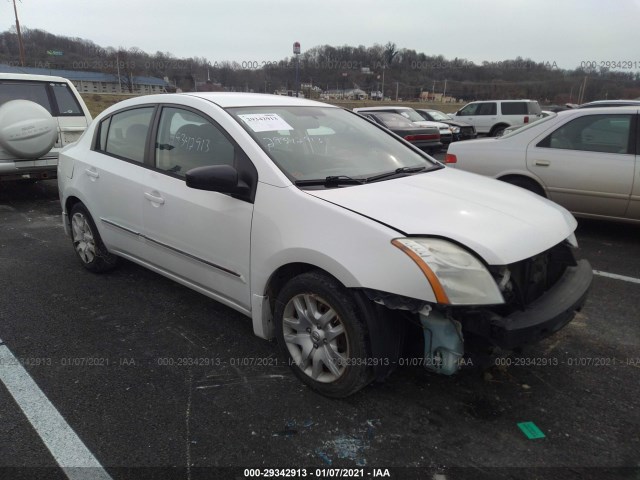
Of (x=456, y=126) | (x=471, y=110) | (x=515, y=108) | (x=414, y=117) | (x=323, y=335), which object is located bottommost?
(x=323, y=335)

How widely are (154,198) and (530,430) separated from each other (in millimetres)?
2722

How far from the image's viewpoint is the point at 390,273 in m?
2.16

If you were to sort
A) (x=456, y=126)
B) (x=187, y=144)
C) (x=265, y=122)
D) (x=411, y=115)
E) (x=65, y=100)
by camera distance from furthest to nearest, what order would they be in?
(x=456, y=126), (x=411, y=115), (x=65, y=100), (x=187, y=144), (x=265, y=122)

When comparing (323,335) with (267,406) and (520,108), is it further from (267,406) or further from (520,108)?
(520,108)

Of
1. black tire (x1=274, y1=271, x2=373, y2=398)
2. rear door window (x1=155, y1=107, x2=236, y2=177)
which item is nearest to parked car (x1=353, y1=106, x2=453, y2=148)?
rear door window (x1=155, y1=107, x2=236, y2=177)

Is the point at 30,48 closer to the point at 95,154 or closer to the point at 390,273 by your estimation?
the point at 95,154

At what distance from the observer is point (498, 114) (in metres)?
18.6

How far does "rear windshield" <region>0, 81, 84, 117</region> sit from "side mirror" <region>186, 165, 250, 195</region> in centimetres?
630

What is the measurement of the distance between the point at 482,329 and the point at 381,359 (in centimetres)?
50

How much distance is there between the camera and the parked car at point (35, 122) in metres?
6.64

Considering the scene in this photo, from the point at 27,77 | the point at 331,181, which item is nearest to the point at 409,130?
the point at 27,77

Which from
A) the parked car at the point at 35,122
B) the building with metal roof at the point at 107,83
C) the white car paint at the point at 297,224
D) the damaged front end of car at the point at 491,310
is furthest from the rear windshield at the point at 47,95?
the building with metal roof at the point at 107,83

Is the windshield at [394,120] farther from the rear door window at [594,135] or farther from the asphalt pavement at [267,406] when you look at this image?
the asphalt pavement at [267,406]

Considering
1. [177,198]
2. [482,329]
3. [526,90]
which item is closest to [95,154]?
[177,198]
